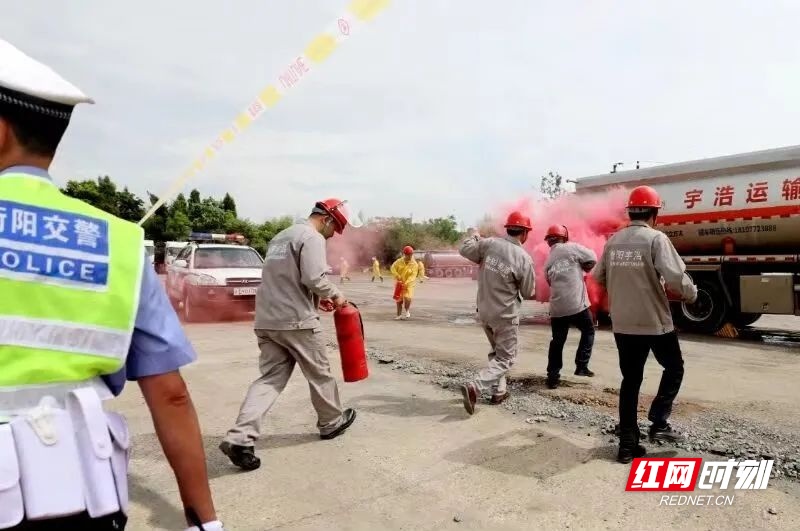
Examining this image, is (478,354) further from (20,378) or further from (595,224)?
(20,378)

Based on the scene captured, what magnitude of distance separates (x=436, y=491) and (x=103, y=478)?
2.70 metres

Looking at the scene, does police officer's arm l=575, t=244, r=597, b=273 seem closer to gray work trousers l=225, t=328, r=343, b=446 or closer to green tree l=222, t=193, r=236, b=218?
gray work trousers l=225, t=328, r=343, b=446

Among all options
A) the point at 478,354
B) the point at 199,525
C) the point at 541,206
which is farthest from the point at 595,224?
the point at 199,525

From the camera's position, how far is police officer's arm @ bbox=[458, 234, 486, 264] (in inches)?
230

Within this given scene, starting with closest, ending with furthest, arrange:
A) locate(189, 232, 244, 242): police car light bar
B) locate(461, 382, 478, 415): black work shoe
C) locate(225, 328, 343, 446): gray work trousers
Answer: locate(225, 328, 343, 446): gray work trousers → locate(461, 382, 478, 415): black work shoe → locate(189, 232, 244, 242): police car light bar

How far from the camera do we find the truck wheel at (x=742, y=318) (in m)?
11.0

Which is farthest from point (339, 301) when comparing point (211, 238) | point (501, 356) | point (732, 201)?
point (211, 238)

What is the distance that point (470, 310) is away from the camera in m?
15.4

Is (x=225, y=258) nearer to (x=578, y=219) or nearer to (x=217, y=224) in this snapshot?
(x=578, y=219)

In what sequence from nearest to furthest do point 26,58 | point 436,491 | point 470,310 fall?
point 26,58 < point 436,491 < point 470,310

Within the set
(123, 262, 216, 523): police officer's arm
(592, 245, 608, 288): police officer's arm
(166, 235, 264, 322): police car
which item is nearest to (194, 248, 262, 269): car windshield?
(166, 235, 264, 322): police car

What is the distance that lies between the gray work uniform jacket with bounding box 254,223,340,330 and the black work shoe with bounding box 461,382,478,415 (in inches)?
59.0

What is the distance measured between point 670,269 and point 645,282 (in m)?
0.20

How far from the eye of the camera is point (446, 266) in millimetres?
38094
